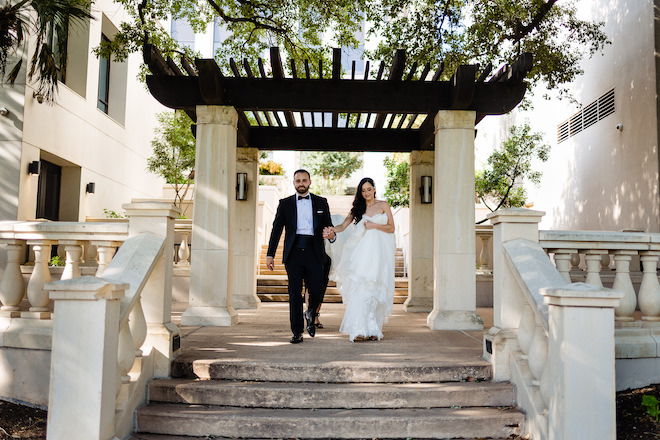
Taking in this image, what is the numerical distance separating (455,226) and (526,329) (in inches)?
142

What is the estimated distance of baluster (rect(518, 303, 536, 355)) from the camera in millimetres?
4863

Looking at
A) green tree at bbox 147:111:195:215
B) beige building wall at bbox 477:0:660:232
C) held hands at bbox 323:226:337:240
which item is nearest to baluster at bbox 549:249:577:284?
held hands at bbox 323:226:337:240

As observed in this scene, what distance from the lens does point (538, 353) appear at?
14.9 feet

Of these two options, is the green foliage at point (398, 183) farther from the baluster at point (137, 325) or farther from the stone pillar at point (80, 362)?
the stone pillar at point (80, 362)

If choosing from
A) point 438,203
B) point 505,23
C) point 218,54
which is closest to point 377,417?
point 438,203

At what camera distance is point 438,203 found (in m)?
8.51

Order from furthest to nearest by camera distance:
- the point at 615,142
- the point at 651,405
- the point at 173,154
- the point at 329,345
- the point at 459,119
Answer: the point at 173,154, the point at 615,142, the point at 459,119, the point at 329,345, the point at 651,405

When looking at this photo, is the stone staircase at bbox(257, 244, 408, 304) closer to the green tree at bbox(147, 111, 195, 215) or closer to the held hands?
the held hands

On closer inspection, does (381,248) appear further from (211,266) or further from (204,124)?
(204,124)

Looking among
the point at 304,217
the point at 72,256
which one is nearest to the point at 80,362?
the point at 72,256

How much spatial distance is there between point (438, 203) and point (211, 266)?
3608mm

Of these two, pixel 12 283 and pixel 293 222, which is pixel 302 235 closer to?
pixel 293 222

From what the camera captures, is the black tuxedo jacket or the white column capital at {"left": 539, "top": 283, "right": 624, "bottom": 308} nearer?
the white column capital at {"left": 539, "top": 283, "right": 624, "bottom": 308}

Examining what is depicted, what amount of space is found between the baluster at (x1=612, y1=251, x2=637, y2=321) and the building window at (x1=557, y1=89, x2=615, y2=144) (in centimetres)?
897
